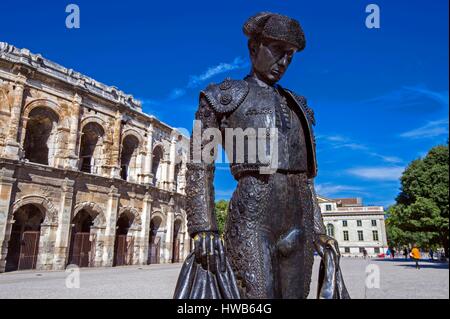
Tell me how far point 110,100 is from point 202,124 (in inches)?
853

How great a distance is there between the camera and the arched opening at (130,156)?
24.9 m

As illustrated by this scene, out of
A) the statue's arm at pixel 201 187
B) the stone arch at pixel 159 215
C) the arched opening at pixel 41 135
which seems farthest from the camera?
the stone arch at pixel 159 215

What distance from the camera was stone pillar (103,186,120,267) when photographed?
20875mm

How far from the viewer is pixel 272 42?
2568 millimetres

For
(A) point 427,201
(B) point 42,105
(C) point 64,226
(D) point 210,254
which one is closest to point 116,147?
(B) point 42,105

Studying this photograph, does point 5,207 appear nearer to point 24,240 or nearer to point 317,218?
point 24,240

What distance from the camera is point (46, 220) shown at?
1833 cm

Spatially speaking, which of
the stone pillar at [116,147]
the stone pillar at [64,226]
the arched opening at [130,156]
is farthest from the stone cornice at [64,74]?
the stone pillar at [64,226]

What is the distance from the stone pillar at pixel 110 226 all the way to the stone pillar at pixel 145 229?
8.23ft

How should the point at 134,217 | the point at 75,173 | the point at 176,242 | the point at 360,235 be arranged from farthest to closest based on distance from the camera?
1. the point at 360,235
2. the point at 176,242
3. the point at 134,217
4. the point at 75,173

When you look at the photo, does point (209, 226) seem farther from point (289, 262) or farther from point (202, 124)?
point (202, 124)

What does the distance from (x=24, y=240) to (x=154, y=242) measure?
9.57 metres

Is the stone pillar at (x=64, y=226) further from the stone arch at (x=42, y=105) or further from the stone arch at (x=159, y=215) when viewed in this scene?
the stone arch at (x=159, y=215)
